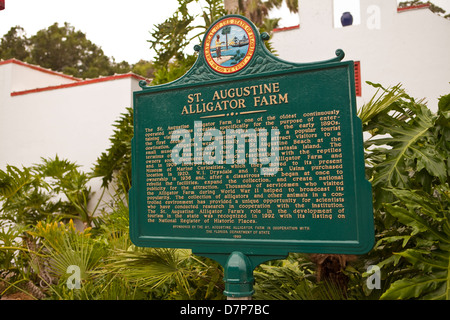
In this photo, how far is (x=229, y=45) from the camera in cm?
447

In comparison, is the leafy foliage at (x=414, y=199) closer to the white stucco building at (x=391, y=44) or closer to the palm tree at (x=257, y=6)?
the white stucco building at (x=391, y=44)

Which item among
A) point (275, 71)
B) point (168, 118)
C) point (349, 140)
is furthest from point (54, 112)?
point (349, 140)

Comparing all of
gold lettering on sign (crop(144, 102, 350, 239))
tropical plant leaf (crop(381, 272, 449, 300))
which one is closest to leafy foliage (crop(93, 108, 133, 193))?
gold lettering on sign (crop(144, 102, 350, 239))

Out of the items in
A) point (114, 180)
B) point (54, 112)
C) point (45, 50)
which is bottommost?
point (114, 180)

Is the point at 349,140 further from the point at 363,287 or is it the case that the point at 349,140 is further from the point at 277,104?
the point at 363,287

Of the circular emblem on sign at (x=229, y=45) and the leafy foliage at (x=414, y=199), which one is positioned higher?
the circular emblem on sign at (x=229, y=45)

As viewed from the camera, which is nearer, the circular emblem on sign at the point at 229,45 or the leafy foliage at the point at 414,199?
the leafy foliage at the point at 414,199

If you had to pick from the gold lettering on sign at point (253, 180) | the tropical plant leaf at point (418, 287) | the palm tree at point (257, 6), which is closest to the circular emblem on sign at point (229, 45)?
the gold lettering on sign at point (253, 180)

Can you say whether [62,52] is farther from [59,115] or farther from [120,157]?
[120,157]

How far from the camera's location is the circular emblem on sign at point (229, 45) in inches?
172

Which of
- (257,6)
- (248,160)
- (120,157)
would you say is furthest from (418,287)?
(257,6)

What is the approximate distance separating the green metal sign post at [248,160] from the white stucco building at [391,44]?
251 inches
